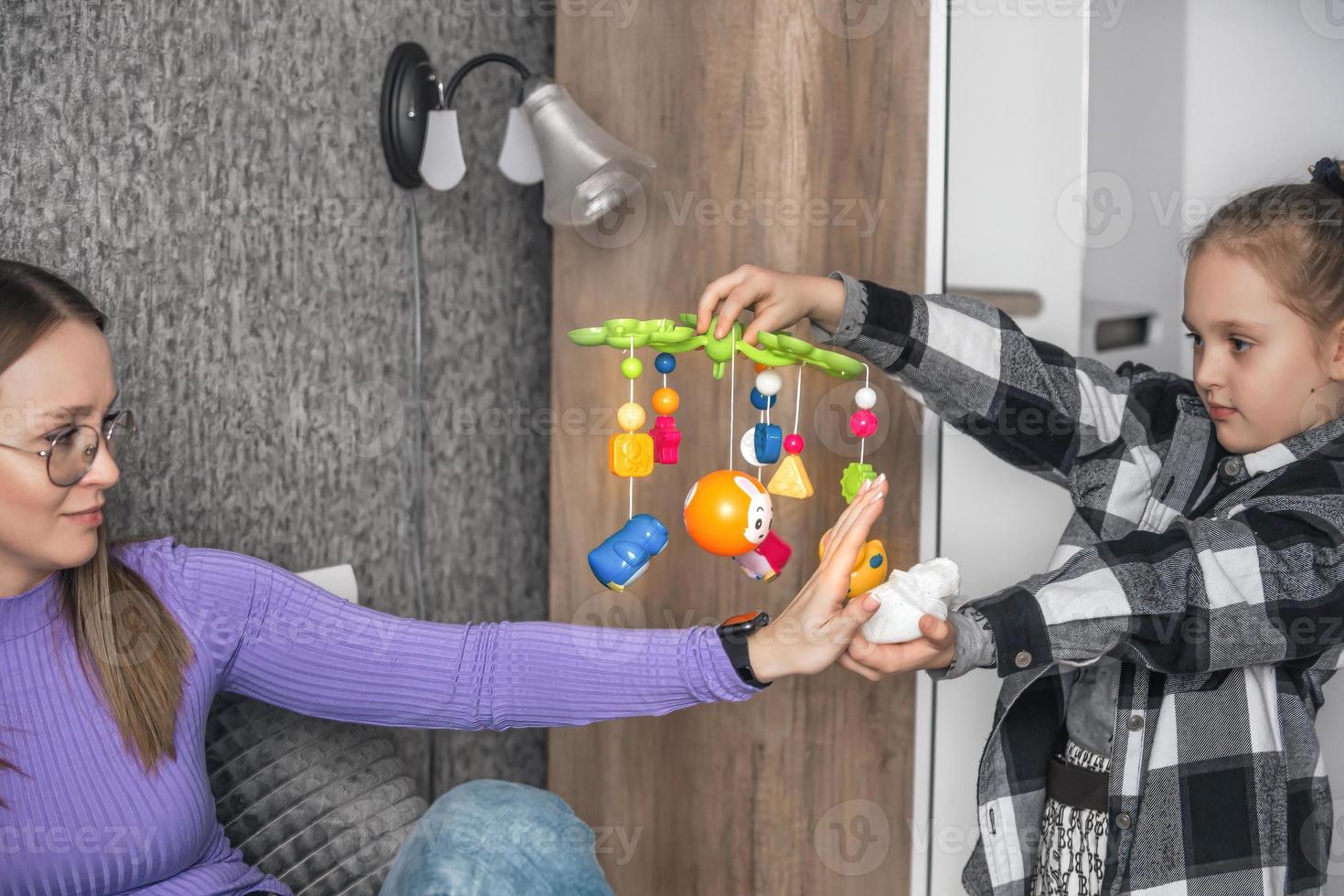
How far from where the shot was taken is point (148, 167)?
128 centimetres

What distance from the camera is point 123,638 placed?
1.02 metres

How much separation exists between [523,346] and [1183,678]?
3.60ft

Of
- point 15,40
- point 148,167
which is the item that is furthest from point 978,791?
point 15,40

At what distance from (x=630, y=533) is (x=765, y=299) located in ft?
0.81

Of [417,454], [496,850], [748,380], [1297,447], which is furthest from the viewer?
[417,454]

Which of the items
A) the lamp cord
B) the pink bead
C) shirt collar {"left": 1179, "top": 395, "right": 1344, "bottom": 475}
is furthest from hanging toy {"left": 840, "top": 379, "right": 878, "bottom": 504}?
the lamp cord

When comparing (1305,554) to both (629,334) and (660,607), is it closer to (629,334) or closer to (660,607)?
(629,334)

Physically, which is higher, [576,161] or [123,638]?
[576,161]

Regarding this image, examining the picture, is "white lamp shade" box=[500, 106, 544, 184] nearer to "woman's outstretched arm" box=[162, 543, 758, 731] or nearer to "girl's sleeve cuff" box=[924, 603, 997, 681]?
"woman's outstretched arm" box=[162, 543, 758, 731]

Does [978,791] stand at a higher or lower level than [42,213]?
lower

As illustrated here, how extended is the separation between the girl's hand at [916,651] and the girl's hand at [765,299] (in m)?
0.29

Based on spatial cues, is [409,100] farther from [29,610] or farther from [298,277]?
[29,610]

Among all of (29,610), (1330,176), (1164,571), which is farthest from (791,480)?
(29,610)

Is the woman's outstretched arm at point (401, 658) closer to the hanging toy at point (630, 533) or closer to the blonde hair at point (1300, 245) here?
the hanging toy at point (630, 533)
